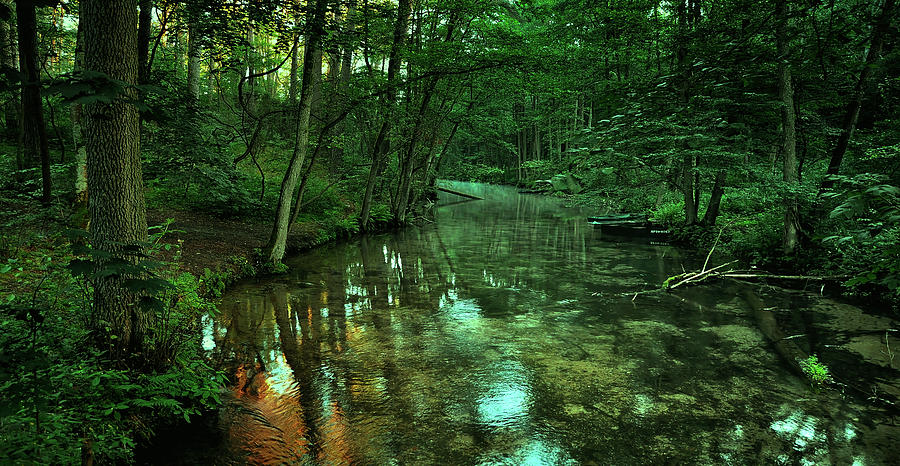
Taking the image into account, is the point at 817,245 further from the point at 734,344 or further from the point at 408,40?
the point at 408,40

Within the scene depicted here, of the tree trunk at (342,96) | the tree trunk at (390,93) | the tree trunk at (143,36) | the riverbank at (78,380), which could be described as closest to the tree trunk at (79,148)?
the tree trunk at (143,36)

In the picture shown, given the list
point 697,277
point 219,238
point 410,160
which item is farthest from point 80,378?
point 410,160

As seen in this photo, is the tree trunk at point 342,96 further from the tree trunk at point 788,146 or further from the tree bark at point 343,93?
the tree trunk at point 788,146

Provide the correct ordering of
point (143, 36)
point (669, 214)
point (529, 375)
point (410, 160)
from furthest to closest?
point (669, 214)
point (410, 160)
point (143, 36)
point (529, 375)

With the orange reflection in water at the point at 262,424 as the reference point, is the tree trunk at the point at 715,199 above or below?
above

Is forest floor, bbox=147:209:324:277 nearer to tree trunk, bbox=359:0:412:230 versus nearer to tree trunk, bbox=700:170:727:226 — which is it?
tree trunk, bbox=359:0:412:230

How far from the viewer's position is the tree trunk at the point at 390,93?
533 inches

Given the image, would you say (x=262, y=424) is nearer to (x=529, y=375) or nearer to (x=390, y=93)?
(x=529, y=375)

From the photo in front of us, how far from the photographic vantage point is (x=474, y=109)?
20781 millimetres

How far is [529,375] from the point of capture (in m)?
5.71

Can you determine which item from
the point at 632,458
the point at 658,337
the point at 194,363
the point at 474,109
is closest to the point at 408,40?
the point at 474,109

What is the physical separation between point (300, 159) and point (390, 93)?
4.62 m

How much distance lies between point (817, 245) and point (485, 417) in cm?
963

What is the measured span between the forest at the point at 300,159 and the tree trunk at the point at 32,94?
0.14 feet
